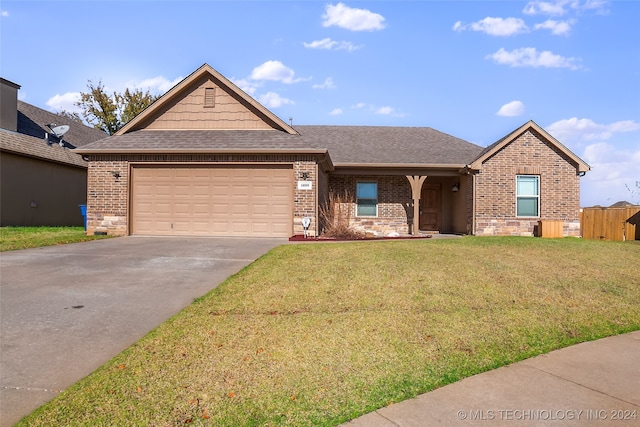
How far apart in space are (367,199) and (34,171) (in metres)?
15.0

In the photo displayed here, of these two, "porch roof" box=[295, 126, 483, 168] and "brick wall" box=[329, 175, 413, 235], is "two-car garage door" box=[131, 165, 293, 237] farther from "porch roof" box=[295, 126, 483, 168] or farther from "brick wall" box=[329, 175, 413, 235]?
"brick wall" box=[329, 175, 413, 235]

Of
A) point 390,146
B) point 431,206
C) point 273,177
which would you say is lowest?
point 431,206

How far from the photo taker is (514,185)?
54.4 feet

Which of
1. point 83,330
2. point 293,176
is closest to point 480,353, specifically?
point 83,330

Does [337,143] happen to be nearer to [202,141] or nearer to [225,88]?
[225,88]

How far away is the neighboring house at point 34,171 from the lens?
1744 centimetres

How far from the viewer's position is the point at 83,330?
4.88 meters

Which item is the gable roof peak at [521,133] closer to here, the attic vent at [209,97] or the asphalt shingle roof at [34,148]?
the attic vent at [209,97]

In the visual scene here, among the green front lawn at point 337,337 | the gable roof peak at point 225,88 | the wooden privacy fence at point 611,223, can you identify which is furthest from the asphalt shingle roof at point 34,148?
the wooden privacy fence at point 611,223

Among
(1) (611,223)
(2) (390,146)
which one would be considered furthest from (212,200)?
(1) (611,223)

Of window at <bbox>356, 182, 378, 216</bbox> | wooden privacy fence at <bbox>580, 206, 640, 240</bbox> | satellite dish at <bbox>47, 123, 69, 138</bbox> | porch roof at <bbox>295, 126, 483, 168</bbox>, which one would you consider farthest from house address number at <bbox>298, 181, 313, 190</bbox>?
satellite dish at <bbox>47, 123, 69, 138</bbox>

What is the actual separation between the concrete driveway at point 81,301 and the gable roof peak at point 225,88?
20.0 ft

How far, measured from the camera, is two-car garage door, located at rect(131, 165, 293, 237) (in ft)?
46.5

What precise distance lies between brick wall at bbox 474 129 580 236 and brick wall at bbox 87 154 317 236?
→ 7.23 metres
